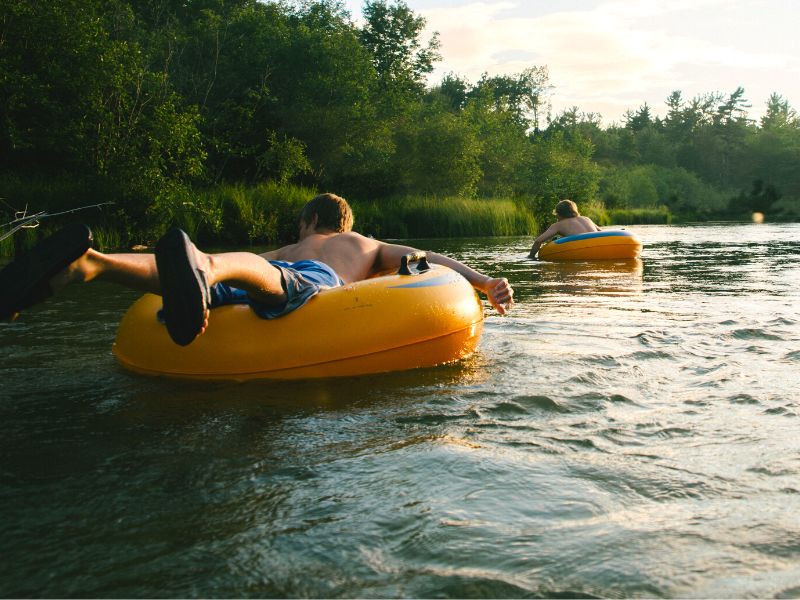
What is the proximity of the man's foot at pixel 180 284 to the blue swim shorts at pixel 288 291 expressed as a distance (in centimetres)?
102

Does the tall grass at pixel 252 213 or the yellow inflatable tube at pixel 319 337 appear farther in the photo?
the tall grass at pixel 252 213

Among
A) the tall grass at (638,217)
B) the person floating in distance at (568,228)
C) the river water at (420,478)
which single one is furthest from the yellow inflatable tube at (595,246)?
the tall grass at (638,217)

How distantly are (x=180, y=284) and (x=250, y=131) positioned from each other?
25.1 meters

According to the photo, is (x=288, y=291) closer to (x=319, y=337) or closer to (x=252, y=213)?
(x=319, y=337)

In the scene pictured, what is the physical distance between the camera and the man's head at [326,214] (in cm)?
461

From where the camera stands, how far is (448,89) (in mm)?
59688

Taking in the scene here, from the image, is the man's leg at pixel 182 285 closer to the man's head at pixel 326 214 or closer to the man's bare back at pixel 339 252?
the man's bare back at pixel 339 252

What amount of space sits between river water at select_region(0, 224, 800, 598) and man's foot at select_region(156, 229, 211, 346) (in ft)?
1.54

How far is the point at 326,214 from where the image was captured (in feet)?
15.2

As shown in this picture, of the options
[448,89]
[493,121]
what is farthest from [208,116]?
[448,89]

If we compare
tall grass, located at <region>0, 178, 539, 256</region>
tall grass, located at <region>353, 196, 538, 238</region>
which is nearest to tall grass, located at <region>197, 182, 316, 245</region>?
tall grass, located at <region>0, 178, 539, 256</region>

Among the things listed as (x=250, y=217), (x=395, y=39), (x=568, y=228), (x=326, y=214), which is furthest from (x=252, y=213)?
(x=395, y=39)

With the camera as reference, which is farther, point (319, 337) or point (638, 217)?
point (638, 217)

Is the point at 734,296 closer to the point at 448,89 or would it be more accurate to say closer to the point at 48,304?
the point at 48,304
